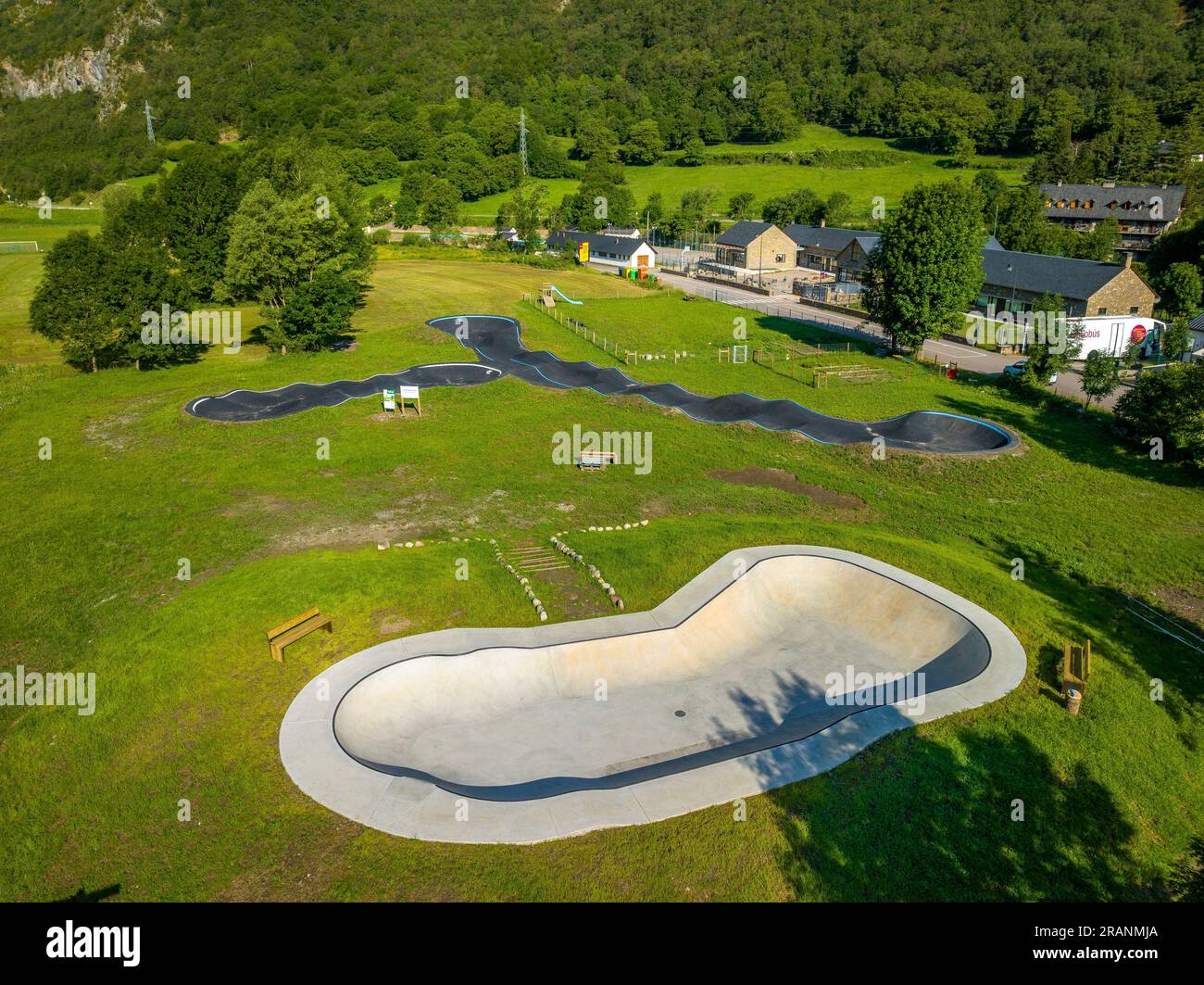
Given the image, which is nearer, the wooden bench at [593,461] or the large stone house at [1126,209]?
the wooden bench at [593,461]

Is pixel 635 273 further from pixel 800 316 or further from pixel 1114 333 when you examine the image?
pixel 1114 333

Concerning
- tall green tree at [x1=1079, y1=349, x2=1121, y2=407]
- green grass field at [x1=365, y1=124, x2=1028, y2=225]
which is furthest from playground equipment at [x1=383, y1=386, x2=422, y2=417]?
green grass field at [x1=365, y1=124, x2=1028, y2=225]

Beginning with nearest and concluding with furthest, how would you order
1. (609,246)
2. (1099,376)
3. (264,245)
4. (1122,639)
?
(1122,639)
(1099,376)
(264,245)
(609,246)

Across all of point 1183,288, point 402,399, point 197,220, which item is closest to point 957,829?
point 402,399

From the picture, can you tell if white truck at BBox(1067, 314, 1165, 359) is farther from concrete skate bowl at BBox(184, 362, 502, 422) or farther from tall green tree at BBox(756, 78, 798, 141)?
tall green tree at BBox(756, 78, 798, 141)

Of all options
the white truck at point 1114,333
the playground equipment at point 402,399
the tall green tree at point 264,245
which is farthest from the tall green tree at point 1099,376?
the tall green tree at point 264,245

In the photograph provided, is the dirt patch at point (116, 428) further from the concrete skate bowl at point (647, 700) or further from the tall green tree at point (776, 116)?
the tall green tree at point (776, 116)

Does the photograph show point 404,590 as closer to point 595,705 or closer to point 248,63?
point 595,705
